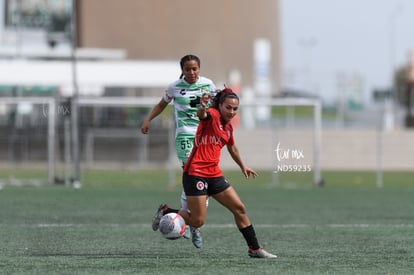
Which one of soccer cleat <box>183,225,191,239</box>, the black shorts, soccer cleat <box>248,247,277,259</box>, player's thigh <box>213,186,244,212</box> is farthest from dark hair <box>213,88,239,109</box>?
soccer cleat <box>183,225,191,239</box>

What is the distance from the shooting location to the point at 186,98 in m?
12.6

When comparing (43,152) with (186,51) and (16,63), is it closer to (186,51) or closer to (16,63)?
(16,63)

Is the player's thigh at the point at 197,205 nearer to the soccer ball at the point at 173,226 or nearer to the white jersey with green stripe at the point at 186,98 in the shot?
the soccer ball at the point at 173,226

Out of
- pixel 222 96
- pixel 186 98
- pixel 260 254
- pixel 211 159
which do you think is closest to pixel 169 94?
pixel 186 98

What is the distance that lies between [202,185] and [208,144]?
41 cm

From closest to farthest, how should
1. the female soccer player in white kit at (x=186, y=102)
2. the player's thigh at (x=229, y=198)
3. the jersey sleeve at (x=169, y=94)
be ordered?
the player's thigh at (x=229, y=198), the female soccer player in white kit at (x=186, y=102), the jersey sleeve at (x=169, y=94)

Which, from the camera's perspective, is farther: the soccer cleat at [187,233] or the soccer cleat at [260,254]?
the soccer cleat at [187,233]

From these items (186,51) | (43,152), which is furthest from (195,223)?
(186,51)

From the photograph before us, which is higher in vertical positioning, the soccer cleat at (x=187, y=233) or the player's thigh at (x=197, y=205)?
the player's thigh at (x=197, y=205)

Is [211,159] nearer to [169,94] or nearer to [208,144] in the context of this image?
[208,144]

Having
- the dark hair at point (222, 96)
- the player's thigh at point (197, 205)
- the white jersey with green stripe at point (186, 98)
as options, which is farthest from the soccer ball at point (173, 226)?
the white jersey with green stripe at point (186, 98)

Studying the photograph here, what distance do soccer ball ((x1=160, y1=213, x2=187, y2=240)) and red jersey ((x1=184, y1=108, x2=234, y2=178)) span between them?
1.90 feet

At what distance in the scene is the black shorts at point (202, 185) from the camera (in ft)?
36.9

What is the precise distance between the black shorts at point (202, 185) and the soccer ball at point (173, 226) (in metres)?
0.37
